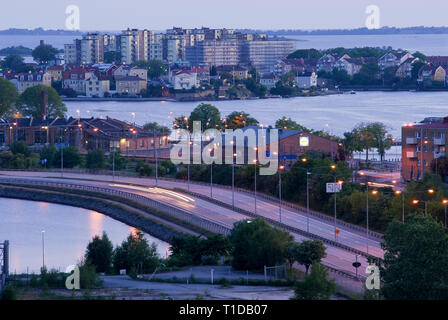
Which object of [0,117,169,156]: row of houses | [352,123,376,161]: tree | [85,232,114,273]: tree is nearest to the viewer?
[85,232,114,273]: tree

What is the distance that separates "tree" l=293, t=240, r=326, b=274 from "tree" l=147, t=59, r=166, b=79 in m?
27.7

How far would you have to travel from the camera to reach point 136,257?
7418mm

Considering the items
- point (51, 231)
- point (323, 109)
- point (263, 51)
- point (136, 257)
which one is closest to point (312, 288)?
point (136, 257)

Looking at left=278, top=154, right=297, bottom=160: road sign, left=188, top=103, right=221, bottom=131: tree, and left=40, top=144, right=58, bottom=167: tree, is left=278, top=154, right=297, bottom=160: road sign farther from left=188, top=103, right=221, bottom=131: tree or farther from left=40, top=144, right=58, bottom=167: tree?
left=188, top=103, right=221, bottom=131: tree

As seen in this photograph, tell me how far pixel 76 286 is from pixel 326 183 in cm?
439

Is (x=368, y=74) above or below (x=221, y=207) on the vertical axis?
above

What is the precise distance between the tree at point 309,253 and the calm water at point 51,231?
6.15 feet

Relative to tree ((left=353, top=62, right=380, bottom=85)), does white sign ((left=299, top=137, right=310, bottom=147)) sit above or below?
below

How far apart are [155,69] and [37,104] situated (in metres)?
15.6

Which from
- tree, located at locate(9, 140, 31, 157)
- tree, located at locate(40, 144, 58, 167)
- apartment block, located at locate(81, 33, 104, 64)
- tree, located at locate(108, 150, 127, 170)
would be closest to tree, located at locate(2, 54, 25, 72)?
apartment block, located at locate(81, 33, 104, 64)

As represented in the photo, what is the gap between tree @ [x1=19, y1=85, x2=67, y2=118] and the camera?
19.6 metres

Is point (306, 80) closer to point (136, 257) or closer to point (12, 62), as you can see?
point (12, 62)

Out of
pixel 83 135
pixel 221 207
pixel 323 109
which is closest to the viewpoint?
pixel 221 207
